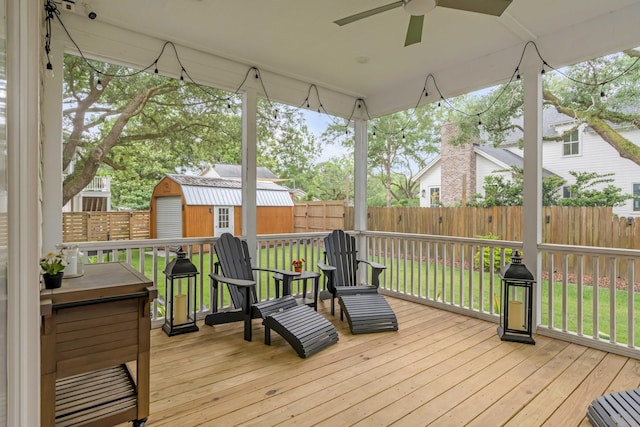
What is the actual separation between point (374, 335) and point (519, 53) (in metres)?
3.31

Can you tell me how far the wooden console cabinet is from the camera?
1547 mm

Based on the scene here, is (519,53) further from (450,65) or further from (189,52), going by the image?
(189,52)

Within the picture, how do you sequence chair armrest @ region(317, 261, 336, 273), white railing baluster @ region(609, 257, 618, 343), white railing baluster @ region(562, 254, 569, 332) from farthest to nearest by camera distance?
chair armrest @ region(317, 261, 336, 273) → white railing baluster @ region(562, 254, 569, 332) → white railing baluster @ region(609, 257, 618, 343)

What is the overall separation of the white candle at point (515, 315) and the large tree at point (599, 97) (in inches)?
66.5

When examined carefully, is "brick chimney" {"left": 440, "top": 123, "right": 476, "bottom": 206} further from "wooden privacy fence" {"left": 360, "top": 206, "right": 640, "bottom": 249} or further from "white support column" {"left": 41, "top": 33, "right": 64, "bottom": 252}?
"white support column" {"left": 41, "top": 33, "right": 64, "bottom": 252}

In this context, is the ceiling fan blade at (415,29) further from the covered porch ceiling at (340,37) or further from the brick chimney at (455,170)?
the brick chimney at (455,170)

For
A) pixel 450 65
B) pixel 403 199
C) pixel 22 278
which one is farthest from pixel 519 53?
pixel 22 278

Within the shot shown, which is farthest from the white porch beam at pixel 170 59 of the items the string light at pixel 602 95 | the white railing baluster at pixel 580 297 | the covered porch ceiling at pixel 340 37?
the white railing baluster at pixel 580 297

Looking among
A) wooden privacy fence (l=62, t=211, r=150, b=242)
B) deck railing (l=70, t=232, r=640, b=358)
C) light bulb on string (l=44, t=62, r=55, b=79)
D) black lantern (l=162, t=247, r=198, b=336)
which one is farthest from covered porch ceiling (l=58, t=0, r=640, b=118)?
black lantern (l=162, t=247, r=198, b=336)

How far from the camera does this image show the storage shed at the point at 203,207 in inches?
145

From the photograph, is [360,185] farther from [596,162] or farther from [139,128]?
[139,128]

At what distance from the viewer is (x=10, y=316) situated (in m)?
1.05

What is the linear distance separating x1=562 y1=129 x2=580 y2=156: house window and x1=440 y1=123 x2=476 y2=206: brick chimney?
36.8 inches

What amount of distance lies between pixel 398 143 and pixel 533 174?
196 centimetres
